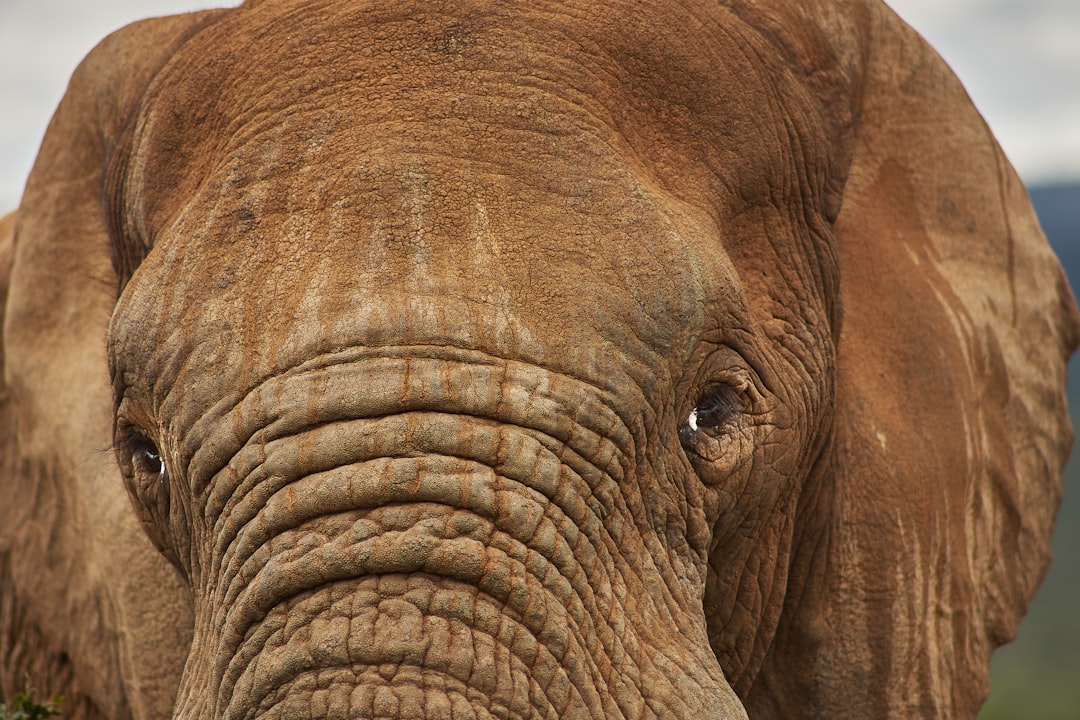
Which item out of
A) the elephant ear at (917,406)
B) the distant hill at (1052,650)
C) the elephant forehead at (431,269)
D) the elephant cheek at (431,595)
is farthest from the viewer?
the distant hill at (1052,650)

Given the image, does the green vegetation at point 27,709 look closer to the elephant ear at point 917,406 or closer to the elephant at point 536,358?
the elephant at point 536,358

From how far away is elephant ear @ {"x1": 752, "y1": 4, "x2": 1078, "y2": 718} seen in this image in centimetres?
323

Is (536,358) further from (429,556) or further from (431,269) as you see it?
(429,556)

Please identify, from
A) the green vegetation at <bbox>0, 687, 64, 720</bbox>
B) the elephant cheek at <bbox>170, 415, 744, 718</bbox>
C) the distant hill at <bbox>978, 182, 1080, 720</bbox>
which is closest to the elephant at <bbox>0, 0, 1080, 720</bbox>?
the elephant cheek at <bbox>170, 415, 744, 718</bbox>

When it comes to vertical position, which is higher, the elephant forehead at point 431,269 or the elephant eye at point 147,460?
the elephant forehead at point 431,269

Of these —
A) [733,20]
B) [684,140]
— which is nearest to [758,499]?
[684,140]

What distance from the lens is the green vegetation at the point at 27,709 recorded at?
390 centimetres

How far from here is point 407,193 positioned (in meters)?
2.43

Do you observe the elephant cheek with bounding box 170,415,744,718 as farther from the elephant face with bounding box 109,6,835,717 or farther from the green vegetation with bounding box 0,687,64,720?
the green vegetation with bounding box 0,687,64,720

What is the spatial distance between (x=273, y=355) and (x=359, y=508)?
0.90ft

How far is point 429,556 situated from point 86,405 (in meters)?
1.60

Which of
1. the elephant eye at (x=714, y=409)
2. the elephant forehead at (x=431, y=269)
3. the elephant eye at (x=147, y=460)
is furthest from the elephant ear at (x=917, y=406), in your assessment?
the elephant eye at (x=147, y=460)

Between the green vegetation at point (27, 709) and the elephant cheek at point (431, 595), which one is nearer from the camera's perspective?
the elephant cheek at point (431, 595)

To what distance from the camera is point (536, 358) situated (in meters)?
2.38
